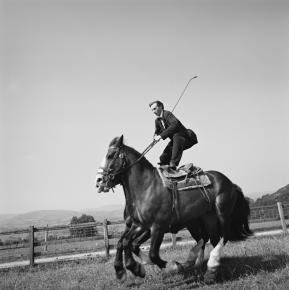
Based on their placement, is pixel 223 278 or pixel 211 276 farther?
pixel 223 278

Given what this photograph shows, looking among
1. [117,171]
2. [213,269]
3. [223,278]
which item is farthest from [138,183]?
[223,278]

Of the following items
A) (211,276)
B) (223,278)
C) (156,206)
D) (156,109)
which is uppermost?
(156,109)

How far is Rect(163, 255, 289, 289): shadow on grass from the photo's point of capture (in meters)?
6.29

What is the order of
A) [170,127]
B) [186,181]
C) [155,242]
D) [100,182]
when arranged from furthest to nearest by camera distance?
1. [170,127]
2. [186,181]
3. [100,182]
4. [155,242]

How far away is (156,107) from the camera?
727 cm

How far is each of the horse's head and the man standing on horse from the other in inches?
40.4

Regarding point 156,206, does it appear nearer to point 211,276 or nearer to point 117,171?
point 117,171

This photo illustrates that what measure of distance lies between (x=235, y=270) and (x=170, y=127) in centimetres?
353

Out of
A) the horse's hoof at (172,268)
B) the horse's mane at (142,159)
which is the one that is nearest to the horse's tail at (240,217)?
the horse's hoof at (172,268)

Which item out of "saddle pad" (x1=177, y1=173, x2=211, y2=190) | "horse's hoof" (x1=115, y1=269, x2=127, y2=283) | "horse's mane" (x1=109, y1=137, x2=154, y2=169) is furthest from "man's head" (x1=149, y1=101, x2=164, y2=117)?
"horse's hoof" (x1=115, y1=269, x2=127, y2=283)

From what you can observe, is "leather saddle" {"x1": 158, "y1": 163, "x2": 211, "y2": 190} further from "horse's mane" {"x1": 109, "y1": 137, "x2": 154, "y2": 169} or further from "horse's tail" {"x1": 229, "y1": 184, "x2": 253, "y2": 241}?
"horse's tail" {"x1": 229, "y1": 184, "x2": 253, "y2": 241}

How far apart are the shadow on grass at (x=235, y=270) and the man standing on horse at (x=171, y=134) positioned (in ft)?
7.66

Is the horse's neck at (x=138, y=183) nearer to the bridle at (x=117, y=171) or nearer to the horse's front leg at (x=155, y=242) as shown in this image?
the bridle at (x=117, y=171)

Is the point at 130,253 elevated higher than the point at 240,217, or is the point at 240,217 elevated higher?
the point at 240,217
